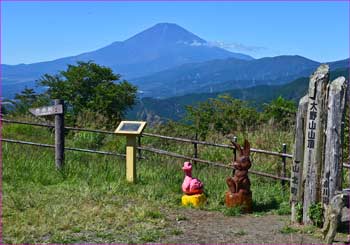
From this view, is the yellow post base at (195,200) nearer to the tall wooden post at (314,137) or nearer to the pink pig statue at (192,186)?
the pink pig statue at (192,186)

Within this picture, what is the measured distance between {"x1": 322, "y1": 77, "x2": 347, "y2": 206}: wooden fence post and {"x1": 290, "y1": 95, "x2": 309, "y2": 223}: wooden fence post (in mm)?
319

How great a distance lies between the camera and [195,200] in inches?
251

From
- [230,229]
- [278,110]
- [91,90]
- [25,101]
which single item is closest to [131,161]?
[230,229]

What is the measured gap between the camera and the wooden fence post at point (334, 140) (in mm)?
5297

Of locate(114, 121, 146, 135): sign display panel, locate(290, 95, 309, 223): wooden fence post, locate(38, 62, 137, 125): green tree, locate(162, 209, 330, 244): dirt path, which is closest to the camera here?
locate(162, 209, 330, 244): dirt path

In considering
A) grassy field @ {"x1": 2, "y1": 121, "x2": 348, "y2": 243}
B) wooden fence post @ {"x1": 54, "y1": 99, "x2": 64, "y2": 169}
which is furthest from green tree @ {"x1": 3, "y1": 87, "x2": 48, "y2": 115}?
wooden fence post @ {"x1": 54, "y1": 99, "x2": 64, "y2": 169}

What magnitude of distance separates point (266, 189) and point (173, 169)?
1673 mm

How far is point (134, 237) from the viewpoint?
5.01 metres

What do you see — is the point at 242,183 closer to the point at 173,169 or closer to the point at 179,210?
the point at 179,210

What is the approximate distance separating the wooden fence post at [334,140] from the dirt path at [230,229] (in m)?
0.61

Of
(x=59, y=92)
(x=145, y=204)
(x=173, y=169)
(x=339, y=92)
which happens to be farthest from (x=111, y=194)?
(x=59, y=92)

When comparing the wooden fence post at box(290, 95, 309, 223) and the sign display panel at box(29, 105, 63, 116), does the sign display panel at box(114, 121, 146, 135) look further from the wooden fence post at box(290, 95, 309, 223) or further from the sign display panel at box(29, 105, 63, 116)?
the wooden fence post at box(290, 95, 309, 223)

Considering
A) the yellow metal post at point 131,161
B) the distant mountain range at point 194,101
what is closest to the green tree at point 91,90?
the distant mountain range at point 194,101

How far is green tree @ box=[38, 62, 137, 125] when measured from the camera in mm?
20906
